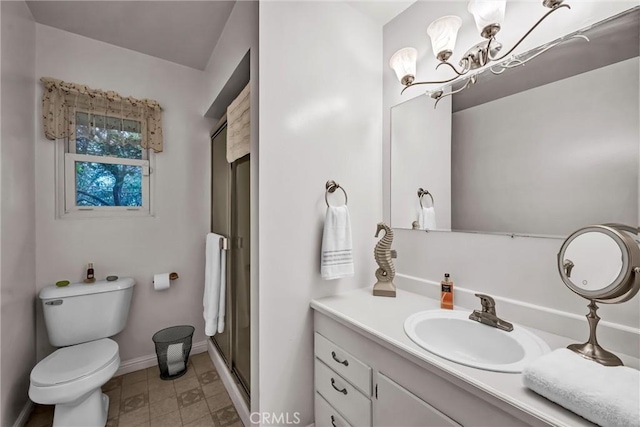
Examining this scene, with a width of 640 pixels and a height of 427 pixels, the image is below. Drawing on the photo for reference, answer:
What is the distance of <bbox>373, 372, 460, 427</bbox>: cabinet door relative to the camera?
0.83m

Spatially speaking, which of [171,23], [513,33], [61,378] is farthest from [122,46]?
[513,33]

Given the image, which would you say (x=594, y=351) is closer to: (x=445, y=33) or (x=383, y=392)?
(x=383, y=392)

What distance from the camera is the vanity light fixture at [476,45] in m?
1.00

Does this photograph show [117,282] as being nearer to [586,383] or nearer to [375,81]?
[375,81]

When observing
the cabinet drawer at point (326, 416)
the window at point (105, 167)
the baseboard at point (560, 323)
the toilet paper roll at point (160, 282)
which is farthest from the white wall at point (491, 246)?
the window at point (105, 167)

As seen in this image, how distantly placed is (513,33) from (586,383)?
1.28m

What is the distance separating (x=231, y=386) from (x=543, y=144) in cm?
216

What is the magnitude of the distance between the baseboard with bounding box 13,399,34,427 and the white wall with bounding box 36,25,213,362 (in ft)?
0.95

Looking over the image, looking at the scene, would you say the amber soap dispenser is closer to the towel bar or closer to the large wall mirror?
the large wall mirror

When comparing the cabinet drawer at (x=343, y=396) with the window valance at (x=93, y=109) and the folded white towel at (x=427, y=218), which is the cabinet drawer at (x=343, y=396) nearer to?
the folded white towel at (x=427, y=218)

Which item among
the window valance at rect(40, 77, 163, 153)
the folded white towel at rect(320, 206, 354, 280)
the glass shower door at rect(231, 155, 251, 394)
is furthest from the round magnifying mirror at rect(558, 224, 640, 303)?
the window valance at rect(40, 77, 163, 153)

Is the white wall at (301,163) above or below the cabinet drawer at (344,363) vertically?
above

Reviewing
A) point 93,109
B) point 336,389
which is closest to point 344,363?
point 336,389

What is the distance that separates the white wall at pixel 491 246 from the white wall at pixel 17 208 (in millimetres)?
2064
